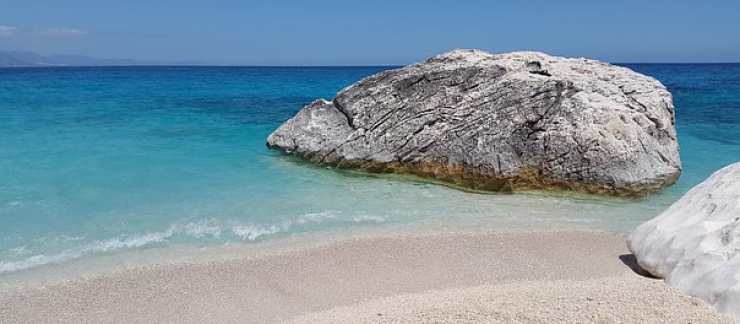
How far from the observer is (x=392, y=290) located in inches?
242

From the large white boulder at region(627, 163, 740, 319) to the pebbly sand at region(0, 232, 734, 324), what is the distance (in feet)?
0.62

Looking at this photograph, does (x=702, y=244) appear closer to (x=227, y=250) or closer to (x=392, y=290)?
(x=392, y=290)

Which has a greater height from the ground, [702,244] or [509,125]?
[509,125]

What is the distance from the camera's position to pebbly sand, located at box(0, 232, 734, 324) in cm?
503

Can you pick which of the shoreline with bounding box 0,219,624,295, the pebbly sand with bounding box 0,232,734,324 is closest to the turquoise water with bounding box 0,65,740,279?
the shoreline with bounding box 0,219,624,295

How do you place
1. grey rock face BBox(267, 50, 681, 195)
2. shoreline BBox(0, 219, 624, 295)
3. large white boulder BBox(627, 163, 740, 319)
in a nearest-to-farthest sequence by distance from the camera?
large white boulder BBox(627, 163, 740, 319) → shoreline BBox(0, 219, 624, 295) → grey rock face BBox(267, 50, 681, 195)

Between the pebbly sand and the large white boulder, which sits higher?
the large white boulder

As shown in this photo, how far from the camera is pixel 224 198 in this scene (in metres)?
10.1

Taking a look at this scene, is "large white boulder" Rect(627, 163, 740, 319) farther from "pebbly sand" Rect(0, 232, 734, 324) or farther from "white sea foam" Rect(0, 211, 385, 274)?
"white sea foam" Rect(0, 211, 385, 274)

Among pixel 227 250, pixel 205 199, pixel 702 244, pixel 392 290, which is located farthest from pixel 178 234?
pixel 702 244

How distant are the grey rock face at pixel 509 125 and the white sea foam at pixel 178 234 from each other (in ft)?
10.1

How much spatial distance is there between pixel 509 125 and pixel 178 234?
21.3 ft

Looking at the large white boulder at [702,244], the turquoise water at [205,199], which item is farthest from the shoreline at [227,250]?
the large white boulder at [702,244]

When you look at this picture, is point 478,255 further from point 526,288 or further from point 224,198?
point 224,198
